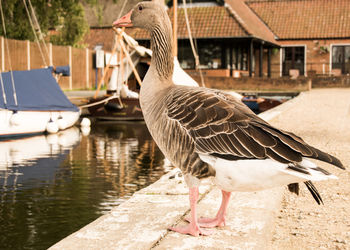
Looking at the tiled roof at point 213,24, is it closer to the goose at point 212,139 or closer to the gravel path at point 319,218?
the gravel path at point 319,218

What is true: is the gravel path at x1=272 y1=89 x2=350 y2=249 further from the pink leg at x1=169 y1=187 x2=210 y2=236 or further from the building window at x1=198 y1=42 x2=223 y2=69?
the building window at x1=198 y1=42 x2=223 y2=69

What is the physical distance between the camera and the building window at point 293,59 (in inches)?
1730

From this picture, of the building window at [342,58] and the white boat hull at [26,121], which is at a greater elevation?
the building window at [342,58]

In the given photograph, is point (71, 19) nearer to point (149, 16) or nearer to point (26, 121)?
point (26, 121)

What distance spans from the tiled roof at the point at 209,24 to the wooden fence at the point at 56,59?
4962 millimetres

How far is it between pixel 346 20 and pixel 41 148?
36595 mm

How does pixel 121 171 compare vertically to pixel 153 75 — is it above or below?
below

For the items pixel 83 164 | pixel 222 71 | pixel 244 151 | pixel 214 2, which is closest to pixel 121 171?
pixel 83 164

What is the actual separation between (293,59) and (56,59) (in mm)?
21870

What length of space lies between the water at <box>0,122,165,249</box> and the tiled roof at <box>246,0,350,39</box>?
31167 millimetres

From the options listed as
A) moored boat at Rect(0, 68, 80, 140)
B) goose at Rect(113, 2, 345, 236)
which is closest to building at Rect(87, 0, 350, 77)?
moored boat at Rect(0, 68, 80, 140)

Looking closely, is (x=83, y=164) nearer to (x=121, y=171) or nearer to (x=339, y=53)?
(x=121, y=171)

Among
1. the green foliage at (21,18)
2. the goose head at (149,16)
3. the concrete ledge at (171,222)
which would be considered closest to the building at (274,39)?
the green foliage at (21,18)

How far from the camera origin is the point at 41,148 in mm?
13547
